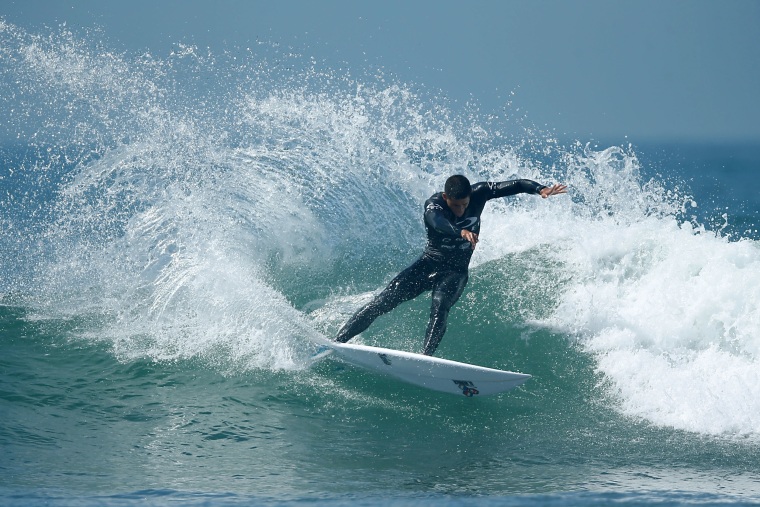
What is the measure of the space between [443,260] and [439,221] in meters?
0.56

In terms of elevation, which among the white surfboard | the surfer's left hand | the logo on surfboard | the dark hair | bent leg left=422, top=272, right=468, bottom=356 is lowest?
the logo on surfboard

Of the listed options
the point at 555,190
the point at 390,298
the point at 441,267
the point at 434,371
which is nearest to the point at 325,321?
the point at 390,298

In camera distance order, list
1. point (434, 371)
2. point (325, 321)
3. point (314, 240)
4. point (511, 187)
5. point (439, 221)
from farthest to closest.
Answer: point (314, 240), point (325, 321), point (511, 187), point (439, 221), point (434, 371)

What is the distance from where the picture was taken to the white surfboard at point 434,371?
696 cm

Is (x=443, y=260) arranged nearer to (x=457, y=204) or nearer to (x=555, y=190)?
(x=457, y=204)

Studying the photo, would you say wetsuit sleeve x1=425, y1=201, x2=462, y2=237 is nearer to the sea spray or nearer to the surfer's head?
the surfer's head

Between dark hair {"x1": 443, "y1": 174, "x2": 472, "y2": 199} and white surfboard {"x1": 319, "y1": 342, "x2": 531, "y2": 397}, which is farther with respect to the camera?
dark hair {"x1": 443, "y1": 174, "x2": 472, "y2": 199}

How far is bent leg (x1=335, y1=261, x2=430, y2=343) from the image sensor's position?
7703 mm

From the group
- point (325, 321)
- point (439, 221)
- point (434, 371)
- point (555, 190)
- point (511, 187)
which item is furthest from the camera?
point (325, 321)

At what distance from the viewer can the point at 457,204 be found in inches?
294

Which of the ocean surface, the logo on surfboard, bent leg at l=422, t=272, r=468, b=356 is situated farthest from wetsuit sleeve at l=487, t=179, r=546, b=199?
the logo on surfboard

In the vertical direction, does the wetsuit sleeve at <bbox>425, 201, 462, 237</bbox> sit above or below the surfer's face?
below

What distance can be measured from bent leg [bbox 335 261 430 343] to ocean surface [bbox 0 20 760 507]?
36 centimetres

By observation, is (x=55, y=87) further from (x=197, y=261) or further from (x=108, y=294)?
(x=197, y=261)
